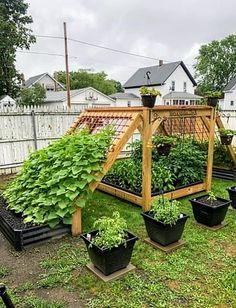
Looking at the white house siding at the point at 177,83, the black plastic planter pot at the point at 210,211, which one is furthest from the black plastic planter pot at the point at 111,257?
the white house siding at the point at 177,83

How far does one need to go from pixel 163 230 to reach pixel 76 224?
3.89 ft

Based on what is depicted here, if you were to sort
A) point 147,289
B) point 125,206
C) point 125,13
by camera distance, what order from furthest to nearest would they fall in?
1. point 125,13
2. point 125,206
3. point 147,289

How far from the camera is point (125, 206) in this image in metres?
4.62

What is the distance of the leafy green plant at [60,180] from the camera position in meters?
3.37

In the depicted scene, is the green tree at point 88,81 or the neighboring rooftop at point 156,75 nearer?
the neighboring rooftop at point 156,75

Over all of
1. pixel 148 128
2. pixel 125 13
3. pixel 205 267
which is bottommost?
pixel 205 267

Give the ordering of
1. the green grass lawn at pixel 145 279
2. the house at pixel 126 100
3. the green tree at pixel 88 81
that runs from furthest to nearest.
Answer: the green tree at pixel 88 81, the house at pixel 126 100, the green grass lawn at pixel 145 279

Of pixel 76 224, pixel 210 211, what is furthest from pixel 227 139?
pixel 76 224

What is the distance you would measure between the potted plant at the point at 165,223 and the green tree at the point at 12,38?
17.0 metres

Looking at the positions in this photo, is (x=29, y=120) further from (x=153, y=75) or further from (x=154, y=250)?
(x=153, y=75)

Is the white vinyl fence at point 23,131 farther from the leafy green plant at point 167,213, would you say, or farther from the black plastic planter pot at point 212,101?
the leafy green plant at point 167,213

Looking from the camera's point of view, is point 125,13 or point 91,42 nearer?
point 125,13

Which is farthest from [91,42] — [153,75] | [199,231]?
[199,231]

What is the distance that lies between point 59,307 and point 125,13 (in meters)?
10.6
